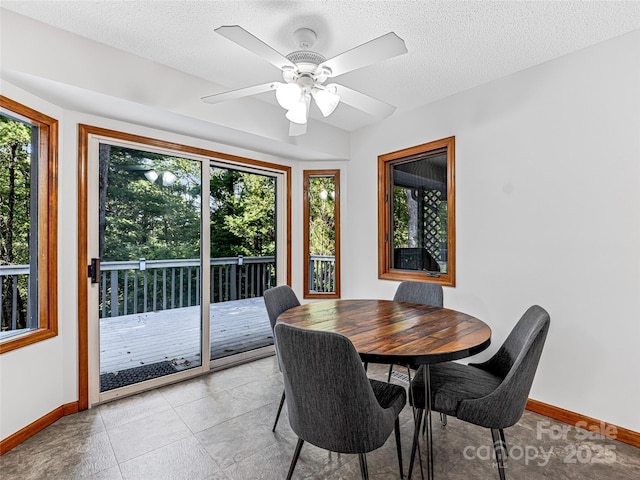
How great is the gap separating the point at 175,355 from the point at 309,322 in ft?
6.08

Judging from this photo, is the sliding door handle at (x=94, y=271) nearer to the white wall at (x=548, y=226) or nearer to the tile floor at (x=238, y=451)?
the white wall at (x=548, y=226)

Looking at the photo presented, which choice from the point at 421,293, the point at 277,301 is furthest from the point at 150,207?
the point at 421,293

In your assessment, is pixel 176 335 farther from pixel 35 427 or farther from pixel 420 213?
pixel 420 213

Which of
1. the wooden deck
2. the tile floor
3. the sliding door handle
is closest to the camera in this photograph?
the tile floor

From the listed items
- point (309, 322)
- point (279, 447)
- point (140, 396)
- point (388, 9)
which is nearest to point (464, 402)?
point (309, 322)

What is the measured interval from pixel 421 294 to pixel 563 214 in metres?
1.18

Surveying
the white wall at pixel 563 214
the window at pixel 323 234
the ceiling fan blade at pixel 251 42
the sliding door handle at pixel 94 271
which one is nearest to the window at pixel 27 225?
the sliding door handle at pixel 94 271

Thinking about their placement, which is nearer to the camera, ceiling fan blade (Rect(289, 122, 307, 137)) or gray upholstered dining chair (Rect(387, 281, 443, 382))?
ceiling fan blade (Rect(289, 122, 307, 137))

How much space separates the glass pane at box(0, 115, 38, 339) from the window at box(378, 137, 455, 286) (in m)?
2.98

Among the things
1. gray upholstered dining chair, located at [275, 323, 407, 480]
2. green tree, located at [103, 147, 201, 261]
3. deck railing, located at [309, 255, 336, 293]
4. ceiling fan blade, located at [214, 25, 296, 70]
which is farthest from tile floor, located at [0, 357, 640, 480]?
ceiling fan blade, located at [214, 25, 296, 70]

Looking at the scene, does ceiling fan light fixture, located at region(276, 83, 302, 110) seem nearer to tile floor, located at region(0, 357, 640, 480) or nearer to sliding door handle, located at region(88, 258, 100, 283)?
sliding door handle, located at region(88, 258, 100, 283)

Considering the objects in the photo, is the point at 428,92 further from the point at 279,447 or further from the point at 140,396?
the point at 140,396

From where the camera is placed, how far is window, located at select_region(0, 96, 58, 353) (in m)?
2.11

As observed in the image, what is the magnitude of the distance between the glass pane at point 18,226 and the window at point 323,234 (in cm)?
250
